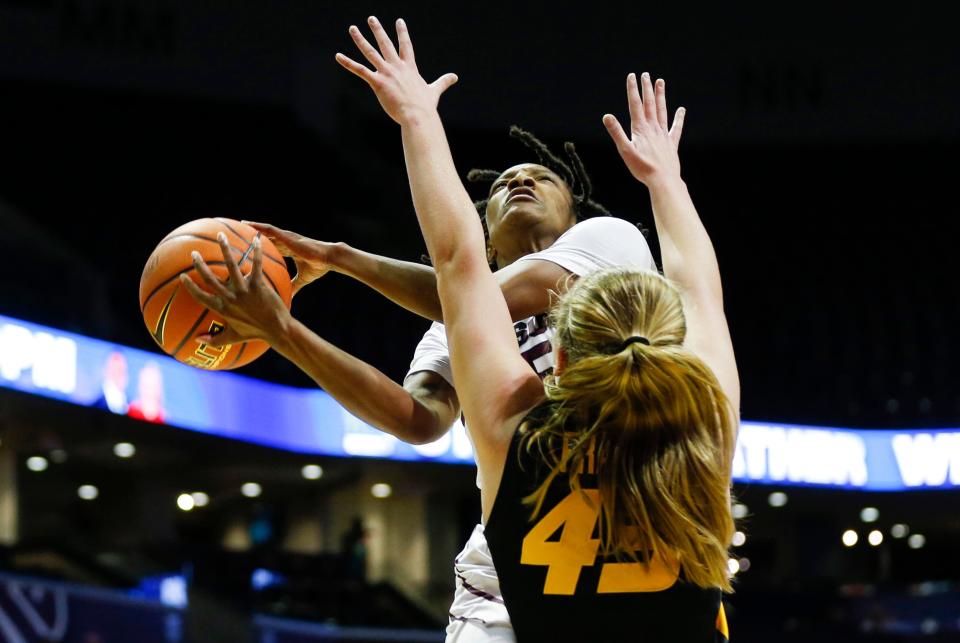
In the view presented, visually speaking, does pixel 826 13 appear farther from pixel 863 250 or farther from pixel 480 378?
pixel 480 378

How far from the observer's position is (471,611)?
7.10 ft

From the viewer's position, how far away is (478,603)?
217 cm

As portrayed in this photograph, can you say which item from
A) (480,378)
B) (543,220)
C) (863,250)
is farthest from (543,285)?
(863,250)

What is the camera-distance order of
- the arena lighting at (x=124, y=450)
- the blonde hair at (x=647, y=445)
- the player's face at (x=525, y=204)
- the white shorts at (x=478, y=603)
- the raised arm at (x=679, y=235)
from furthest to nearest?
the arena lighting at (x=124, y=450) → the player's face at (x=525, y=204) → the white shorts at (x=478, y=603) → the raised arm at (x=679, y=235) → the blonde hair at (x=647, y=445)

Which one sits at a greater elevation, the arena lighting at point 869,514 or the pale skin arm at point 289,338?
the arena lighting at point 869,514

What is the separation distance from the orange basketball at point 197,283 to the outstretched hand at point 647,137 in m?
Answer: 0.78

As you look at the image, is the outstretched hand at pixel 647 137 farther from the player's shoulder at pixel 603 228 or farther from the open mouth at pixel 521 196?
the open mouth at pixel 521 196

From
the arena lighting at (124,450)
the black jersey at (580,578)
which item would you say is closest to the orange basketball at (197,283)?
the black jersey at (580,578)

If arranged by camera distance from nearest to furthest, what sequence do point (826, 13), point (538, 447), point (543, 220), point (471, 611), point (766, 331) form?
point (538, 447) < point (471, 611) < point (543, 220) < point (826, 13) < point (766, 331)

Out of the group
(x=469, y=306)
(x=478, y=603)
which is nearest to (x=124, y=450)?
(x=478, y=603)

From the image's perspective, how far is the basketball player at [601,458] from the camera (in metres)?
1.65

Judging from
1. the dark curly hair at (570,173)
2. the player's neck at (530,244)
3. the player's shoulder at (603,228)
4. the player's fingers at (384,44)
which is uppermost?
the dark curly hair at (570,173)

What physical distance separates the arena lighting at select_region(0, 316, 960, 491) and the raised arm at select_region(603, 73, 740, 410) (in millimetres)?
8852

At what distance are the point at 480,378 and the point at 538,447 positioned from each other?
0.13 m
